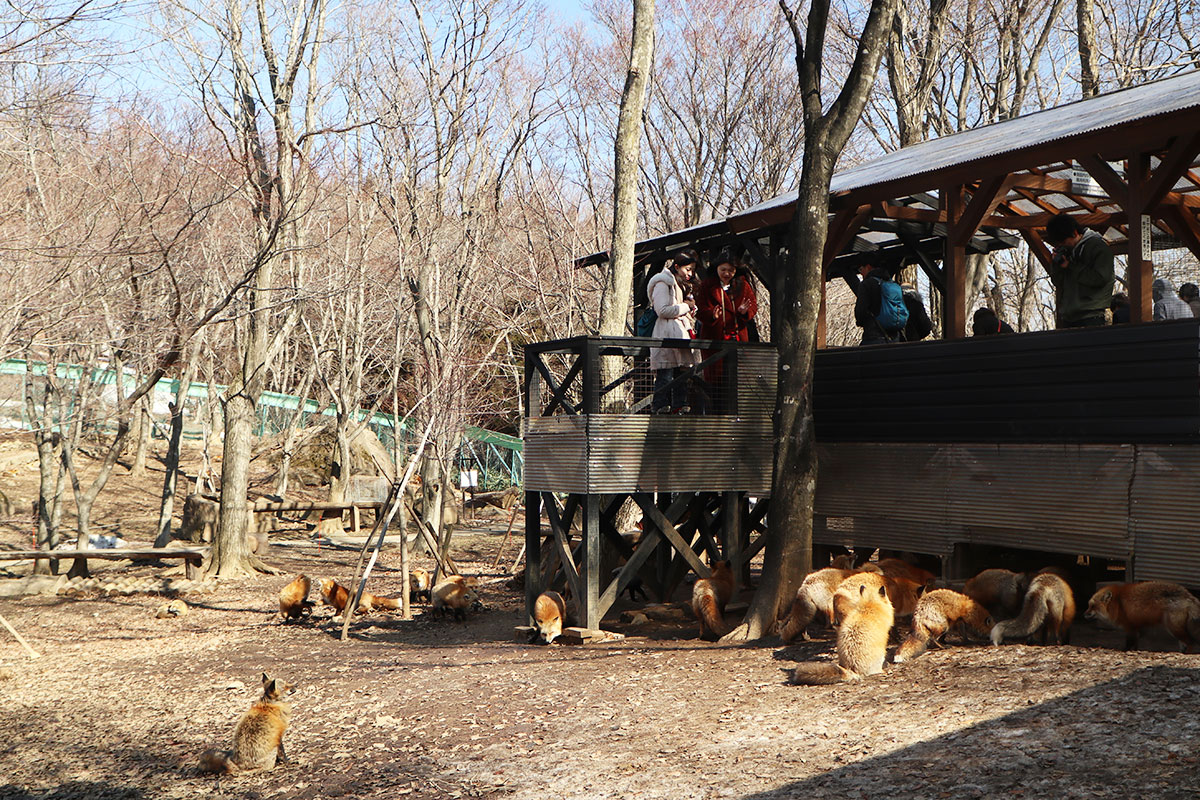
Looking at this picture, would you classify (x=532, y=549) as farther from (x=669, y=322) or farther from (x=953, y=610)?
(x=953, y=610)

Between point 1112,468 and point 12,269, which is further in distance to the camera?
point 12,269

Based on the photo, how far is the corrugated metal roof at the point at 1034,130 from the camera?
8.86 m

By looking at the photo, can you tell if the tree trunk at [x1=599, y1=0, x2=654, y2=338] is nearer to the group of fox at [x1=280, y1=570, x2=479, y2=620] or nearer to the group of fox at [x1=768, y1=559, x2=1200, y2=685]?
the group of fox at [x1=280, y1=570, x2=479, y2=620]

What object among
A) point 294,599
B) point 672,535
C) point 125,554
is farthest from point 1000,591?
point 125,554

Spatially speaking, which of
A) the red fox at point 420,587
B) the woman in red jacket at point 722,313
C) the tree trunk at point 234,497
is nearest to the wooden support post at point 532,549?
the woman in red jacket at point 722,313

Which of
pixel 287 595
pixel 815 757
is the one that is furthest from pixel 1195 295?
pixel 287 595

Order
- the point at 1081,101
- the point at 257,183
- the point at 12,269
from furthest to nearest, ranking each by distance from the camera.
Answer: the point at 257,183 → the point at 12,269 → the point at 1081,101

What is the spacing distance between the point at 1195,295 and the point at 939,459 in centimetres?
332

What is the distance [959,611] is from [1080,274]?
3271 millimetres

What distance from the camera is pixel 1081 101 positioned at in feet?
40.0

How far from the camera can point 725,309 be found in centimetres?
1218

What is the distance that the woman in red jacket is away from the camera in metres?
12.0

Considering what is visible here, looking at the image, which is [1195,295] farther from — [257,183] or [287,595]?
[257,183]

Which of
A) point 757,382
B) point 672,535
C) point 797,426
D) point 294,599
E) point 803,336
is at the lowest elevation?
point 294,599
